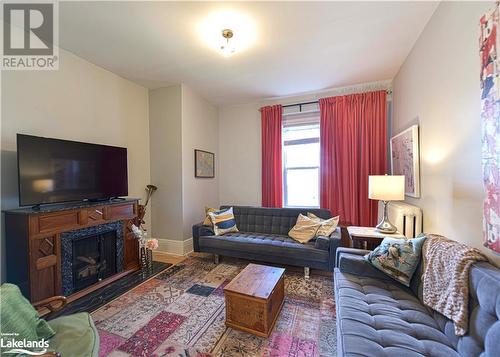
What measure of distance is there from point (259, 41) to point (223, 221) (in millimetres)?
2431

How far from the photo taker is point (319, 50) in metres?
2.53

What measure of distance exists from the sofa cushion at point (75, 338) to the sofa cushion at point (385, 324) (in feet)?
4.24

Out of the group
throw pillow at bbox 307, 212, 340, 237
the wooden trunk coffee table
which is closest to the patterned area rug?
the wooden trunk coffee table

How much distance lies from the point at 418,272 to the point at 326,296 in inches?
39.4

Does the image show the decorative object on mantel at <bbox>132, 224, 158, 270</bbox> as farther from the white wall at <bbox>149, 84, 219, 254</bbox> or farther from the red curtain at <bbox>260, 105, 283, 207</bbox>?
the red curtain at <bbox>260, 105, 283, 207</bbox>

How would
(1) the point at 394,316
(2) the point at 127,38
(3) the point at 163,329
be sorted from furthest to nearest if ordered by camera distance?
(2) the point at 127,38 < (3) the point at 163,329 < (1) the point at 394,316

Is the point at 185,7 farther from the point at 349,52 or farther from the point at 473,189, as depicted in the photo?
the point at 473,189

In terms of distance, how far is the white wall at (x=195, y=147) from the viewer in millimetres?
3537

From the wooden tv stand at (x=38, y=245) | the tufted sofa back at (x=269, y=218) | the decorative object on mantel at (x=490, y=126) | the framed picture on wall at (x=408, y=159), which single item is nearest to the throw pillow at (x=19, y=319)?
the wooden tv stand at (x=38, y=245)

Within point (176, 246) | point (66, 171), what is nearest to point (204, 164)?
point (176, 246)

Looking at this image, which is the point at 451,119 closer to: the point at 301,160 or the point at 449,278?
the point at 449,278

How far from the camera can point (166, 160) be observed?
3.55m

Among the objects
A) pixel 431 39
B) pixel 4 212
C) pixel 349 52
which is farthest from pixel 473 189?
pixel 4 212

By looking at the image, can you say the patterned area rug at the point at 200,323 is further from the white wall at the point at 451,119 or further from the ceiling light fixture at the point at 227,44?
the ceiling light fixture at the point at 227,44
